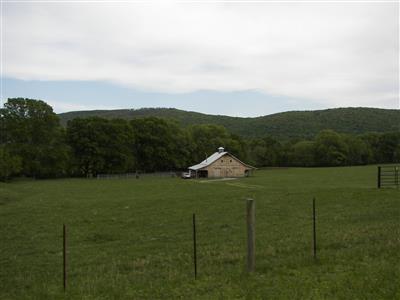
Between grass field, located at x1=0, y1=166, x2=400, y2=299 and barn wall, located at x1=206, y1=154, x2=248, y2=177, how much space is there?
199ft

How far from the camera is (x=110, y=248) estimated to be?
12.7 metres

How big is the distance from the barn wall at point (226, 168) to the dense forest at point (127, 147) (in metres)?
12.5

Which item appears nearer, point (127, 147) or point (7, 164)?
point (7, 164)

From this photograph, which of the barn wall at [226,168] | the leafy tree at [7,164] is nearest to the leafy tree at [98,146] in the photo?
the barn wall at [226,168]

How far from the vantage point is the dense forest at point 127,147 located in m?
68.9

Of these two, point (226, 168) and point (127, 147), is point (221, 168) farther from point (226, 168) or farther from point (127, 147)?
point (127, 147)

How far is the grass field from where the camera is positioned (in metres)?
6.70

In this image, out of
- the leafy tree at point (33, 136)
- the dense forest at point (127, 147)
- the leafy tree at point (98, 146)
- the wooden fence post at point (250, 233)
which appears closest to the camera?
the wooden fence post at point (250, 233)

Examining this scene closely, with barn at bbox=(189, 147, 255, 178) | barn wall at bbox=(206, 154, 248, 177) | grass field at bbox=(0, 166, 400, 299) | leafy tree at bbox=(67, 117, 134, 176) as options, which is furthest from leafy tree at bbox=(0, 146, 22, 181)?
grass field at bbox=(0, 166, 400, 299)

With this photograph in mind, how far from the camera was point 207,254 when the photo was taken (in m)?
10.4

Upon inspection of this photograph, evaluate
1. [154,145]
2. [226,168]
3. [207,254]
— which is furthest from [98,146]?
[207,254]

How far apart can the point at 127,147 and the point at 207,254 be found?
7588 cm

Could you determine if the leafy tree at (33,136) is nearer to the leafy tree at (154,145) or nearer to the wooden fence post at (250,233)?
the leafy tree at (154,145)

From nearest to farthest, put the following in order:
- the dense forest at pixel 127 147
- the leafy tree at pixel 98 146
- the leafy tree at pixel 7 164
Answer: the leafy tree at pixel 7 164
the dense forest at pixel 127 147
the leafy tree at pixel 98 146
